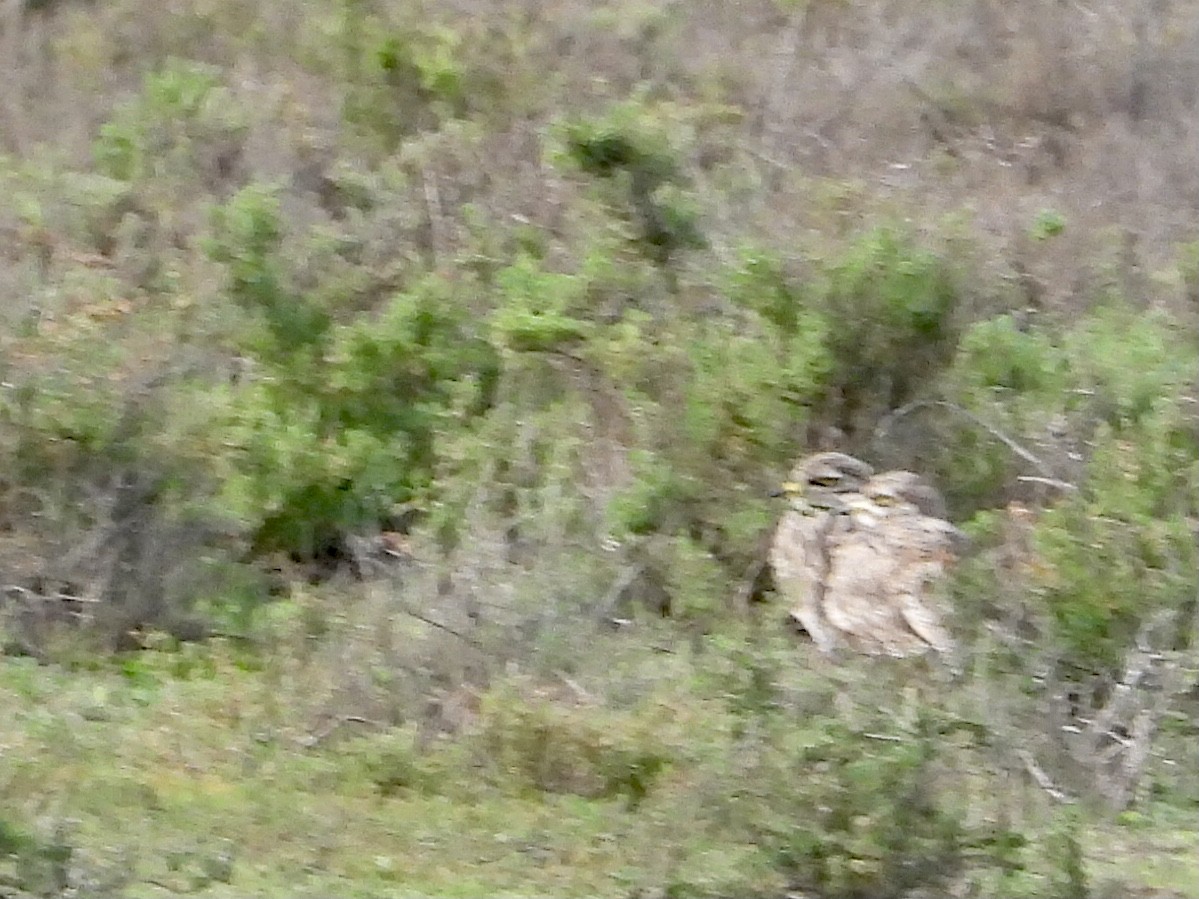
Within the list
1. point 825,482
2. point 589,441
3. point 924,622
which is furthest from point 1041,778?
point 589,441

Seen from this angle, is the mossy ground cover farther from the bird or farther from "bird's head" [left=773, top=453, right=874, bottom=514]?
"bird's head" [left=773, top=453, right=874, bottom=514]

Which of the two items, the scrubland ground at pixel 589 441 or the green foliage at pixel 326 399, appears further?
the green foliage at pixel 326 399

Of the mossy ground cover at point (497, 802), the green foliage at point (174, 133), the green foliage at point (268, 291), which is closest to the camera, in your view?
the mossy ground cover at point (497, 802)

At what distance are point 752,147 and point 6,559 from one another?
3557 millimetres

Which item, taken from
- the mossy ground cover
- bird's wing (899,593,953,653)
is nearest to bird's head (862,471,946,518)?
bird's wing (899,593,953,653)

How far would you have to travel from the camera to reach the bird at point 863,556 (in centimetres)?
449

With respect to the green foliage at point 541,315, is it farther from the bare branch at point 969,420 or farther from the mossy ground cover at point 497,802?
the mossy ground cover at point 497,802

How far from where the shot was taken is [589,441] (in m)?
5.82

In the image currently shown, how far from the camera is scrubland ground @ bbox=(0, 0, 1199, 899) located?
354 centimetres

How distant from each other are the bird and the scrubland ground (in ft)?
0.35

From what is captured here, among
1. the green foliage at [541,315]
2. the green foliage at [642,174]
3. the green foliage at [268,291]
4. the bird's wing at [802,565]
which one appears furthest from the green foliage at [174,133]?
the bird's wing at [802,565]

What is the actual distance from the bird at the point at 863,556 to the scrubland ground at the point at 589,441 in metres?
0.11

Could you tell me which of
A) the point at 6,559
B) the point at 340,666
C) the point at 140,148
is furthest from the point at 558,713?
the point at 140,148

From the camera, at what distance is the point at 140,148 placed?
816 cm
